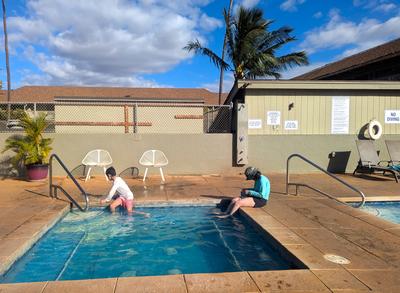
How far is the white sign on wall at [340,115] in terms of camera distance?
40.5 ft

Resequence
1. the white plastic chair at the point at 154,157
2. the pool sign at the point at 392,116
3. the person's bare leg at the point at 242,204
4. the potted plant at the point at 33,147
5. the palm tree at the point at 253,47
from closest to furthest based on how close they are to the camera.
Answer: the person's bare leg at the point at 242,204, the potted plant at the point at 33,147, the white plastic chair at the point at 154,157, the pool sign at the point at 392,116, the palm tree at the point at 253,47

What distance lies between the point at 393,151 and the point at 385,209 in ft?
17.1

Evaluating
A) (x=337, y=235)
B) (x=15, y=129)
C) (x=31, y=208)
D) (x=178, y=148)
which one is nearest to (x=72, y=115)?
(x=15, y=129)

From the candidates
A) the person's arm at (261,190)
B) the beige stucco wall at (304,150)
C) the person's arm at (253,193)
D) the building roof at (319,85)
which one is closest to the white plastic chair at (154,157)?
the beige stucco wall at (304,150)

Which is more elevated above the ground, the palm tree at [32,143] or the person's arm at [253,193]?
the palm tree at [32,143]

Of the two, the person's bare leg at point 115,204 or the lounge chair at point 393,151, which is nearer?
the person's bare leg at point 115,204

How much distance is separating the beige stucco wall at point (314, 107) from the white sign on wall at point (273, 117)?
11 centimetres

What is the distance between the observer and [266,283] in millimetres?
3566

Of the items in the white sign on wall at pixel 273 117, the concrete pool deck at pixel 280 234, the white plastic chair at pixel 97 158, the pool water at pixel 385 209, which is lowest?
the pool water at pixel 385 209

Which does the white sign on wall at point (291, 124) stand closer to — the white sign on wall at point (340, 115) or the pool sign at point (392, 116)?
the white sign on wall at point (340, 115)

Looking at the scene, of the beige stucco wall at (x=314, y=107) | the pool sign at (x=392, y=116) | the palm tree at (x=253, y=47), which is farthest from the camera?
the palm tree at (x=253, y=47)

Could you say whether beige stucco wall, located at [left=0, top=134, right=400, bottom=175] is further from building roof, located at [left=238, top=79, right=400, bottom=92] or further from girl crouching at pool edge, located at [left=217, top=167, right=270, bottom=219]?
girl crouching at pool edge, located at [left=217, top=167, right=270, bottom=219]

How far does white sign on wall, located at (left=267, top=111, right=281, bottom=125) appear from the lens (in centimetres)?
1212

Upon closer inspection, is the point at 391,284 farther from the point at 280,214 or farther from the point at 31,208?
the point at 31,208
